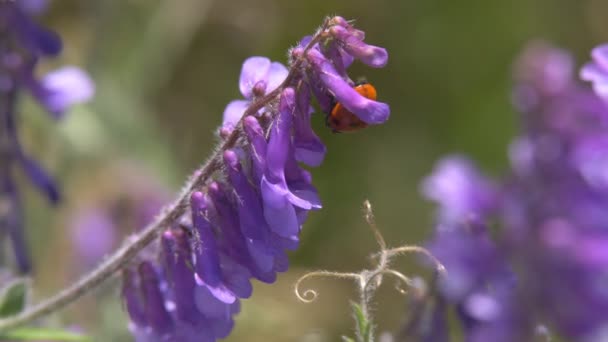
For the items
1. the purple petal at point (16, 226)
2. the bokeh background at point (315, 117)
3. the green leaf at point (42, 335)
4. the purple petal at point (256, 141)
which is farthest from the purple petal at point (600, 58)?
the bokeh background at point (315, 117)

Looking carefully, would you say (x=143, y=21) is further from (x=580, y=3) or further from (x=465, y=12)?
(x=580, y=3)

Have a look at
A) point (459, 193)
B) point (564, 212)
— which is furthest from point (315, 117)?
point (564, 212)

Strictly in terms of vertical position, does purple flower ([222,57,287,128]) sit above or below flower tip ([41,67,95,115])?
above


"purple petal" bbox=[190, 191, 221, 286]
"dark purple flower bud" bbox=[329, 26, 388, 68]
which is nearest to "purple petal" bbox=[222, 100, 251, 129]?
"purple petal" bbox=[190, 191, 221, 286]

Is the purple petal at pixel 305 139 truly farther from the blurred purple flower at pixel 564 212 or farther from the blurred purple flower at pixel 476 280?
the blurred purple flower at pixel 564 212

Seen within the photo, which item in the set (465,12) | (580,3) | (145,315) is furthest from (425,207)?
(145,315)

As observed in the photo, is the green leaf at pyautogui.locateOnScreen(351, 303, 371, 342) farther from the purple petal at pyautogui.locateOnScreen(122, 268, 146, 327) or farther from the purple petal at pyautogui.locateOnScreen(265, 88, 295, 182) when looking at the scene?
the purple petal at pyautogui.locateOnScreen(122, 268, 146, 327)
